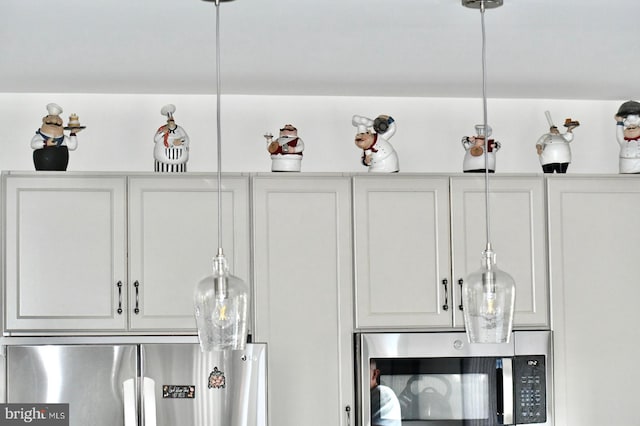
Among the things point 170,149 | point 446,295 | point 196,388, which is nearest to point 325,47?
point 170,149

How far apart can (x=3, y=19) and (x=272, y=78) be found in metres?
1.19

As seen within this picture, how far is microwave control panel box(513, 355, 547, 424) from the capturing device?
3.73 meters

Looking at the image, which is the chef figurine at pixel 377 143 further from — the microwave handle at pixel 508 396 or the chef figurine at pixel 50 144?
the chef figurine at pixel 50 144

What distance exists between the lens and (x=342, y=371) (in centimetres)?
369

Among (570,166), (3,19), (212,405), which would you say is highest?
(3,19)

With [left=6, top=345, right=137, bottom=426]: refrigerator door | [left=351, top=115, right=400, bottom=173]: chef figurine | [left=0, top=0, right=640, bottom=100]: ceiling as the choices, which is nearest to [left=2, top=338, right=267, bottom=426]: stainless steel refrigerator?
[left=6, top=345, right=137, bottom=426]: refrigerator door

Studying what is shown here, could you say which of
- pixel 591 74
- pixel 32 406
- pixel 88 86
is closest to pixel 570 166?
pixel 591 74

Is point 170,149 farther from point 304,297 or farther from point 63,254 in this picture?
point 304,297

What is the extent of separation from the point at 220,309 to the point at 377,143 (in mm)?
1589

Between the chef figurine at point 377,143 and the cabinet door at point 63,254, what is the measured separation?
3.36 feet

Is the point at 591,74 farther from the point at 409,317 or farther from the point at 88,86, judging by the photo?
the point at 88,86

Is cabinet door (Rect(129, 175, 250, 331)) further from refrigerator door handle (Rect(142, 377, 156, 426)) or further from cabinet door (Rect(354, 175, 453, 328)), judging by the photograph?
cabinet door (Rect(354, 175, 453, 328))

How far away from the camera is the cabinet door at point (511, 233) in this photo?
3.77 metres

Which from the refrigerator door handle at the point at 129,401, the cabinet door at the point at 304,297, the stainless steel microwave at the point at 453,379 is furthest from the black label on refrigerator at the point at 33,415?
the stainless steel microwave at the point at 453,379
